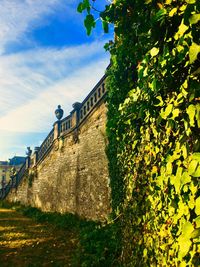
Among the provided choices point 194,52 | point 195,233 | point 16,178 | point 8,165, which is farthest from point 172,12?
point 8,165

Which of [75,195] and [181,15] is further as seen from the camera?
Answer: [75,195]

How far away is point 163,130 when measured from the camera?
3.49 metres

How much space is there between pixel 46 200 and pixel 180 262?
41.7 feet

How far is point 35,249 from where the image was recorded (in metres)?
7.51

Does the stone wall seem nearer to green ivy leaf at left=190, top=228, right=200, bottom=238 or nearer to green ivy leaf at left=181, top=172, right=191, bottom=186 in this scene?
green ivy leaf at left=181, top=172, right=191, bottom=186

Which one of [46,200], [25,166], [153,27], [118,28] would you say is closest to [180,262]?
[153,27]

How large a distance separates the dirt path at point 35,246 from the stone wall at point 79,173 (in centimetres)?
137

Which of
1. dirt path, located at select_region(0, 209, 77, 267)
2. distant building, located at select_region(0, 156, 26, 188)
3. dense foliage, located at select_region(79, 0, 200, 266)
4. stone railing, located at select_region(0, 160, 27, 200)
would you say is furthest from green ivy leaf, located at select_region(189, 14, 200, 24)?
distant building, located at select_region(0, 156, 26, 188)

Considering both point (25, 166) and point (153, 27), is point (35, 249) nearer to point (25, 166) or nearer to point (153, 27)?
point (153, 27)

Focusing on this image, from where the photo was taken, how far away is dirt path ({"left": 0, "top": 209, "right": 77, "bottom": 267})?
6457 mm

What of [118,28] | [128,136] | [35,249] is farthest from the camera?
[35,249]

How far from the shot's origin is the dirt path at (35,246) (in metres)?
6.46

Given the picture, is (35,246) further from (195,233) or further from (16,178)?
(16,178)

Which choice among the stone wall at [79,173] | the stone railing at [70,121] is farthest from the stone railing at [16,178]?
the stone wall at [79,173]
